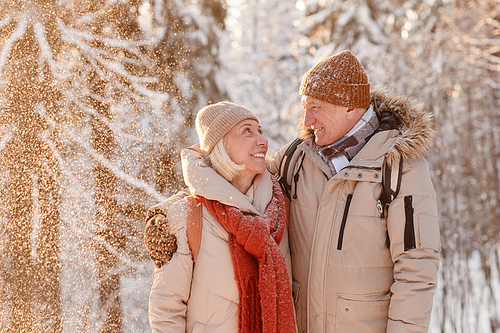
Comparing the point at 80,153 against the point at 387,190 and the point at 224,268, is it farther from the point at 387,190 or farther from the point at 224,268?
the point at 387,190

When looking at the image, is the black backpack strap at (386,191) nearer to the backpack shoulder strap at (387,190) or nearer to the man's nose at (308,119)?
the backpack shoulder strap at (387,190)

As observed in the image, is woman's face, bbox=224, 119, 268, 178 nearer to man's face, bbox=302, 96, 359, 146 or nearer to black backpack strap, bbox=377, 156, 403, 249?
man's face, bbox=302, 96, 359, 146

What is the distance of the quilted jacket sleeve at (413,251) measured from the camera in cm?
191

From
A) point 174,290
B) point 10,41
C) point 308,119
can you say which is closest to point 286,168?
point 308,119

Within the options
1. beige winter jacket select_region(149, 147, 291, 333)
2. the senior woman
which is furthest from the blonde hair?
beige winter jacket select_region(149, 147, 291, 333)

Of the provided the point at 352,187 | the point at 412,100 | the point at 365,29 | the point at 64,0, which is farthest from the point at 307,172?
the point at 365,29

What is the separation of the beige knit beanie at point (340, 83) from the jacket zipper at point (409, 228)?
67 centimetres

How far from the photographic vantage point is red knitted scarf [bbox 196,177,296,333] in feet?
6.01

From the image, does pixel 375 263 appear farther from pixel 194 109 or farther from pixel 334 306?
pixel 194 109

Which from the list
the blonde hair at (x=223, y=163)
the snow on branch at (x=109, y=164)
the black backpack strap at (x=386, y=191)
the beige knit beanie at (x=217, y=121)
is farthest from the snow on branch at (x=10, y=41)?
the black backpack strap at (x=386, y=191)

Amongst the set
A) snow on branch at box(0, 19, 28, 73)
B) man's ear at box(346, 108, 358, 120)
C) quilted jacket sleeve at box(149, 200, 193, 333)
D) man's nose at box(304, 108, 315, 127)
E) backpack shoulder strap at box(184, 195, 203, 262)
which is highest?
snow on branch at box(0, 19, 28, 73)

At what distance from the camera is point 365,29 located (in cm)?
744

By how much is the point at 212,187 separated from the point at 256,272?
0.50 m

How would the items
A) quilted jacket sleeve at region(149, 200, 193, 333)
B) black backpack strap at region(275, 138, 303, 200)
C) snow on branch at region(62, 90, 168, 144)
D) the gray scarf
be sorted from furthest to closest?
1. snow on branch at region(62, 90, 168, 144)
2. black backpack strap at region(275, 138, 303, 200)
3. the gray scarf
4. quilted jacket sleeve at region(149, 200, 193, 333)
